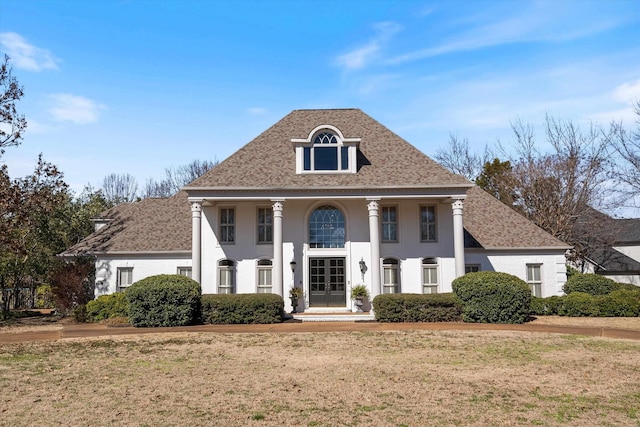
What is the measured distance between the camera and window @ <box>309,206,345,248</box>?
24047mm

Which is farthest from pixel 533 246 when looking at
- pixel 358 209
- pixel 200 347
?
pixel 200 347

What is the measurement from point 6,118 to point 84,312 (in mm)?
10171

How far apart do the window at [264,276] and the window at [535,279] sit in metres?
13.3

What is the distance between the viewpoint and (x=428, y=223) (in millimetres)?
24281

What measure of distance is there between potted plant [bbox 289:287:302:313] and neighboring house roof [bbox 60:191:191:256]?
232 inches

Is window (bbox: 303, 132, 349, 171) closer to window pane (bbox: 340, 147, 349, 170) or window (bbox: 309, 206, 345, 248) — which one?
window pane (bbox: 340, 147, 349, 170)

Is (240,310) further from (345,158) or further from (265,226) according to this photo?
(345,158)

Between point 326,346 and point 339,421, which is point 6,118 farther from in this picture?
point 339,421

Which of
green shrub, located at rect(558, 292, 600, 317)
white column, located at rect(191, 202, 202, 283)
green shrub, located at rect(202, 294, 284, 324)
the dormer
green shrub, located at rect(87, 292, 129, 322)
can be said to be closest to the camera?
green shrub, located at rect(202, 294, 284, 324)

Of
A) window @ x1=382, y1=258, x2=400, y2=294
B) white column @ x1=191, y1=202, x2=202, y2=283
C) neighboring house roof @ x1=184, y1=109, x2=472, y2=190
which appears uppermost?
neighboring house roof @ x1=184, y1=109, x2=472, y2=190

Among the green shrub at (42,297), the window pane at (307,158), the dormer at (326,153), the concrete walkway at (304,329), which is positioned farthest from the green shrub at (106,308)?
the green shrub at (42,297)

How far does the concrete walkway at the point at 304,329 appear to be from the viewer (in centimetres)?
1686

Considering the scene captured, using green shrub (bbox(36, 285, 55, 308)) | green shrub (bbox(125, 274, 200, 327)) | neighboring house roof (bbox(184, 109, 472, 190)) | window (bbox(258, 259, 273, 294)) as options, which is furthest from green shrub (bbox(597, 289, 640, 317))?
green shrub (bbox(36, 285, 55, 308))

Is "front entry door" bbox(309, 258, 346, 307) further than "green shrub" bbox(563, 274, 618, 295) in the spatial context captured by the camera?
No
